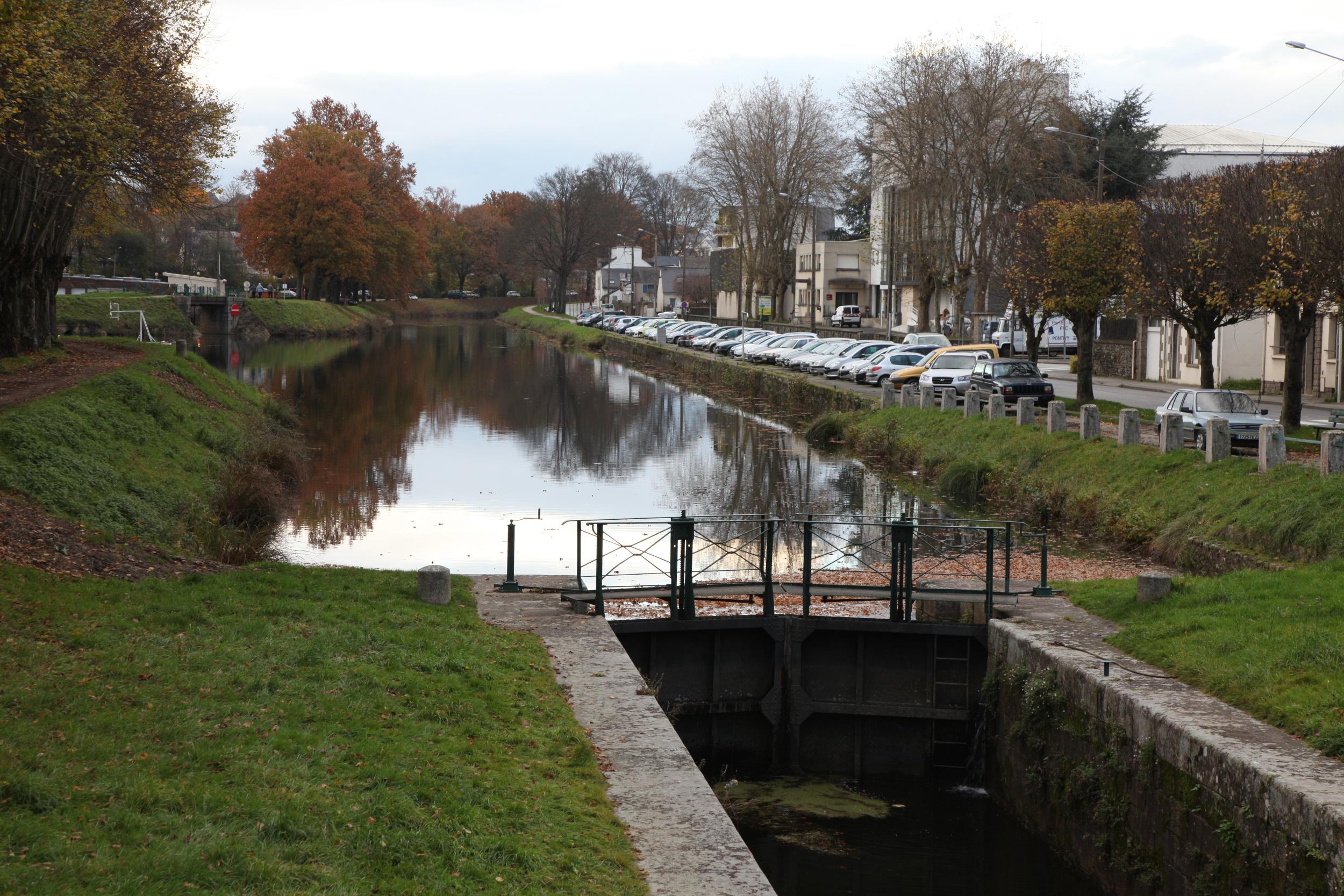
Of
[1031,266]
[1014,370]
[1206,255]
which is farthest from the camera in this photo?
[1014,370]

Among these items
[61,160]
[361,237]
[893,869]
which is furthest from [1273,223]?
[361,237]

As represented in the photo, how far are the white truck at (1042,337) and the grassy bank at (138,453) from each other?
37.1 metres

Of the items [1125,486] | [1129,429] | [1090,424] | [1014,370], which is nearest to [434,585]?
[1125,486]

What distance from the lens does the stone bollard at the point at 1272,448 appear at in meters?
20.0

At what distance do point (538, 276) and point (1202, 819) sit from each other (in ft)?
518

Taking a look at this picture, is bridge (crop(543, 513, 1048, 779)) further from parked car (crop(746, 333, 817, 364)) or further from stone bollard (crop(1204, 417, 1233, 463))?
parked car (crop(746, 333, 817, 364))

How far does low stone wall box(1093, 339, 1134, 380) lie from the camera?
49.7 m

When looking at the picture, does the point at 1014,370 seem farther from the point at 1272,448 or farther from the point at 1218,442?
the point at 1272,448

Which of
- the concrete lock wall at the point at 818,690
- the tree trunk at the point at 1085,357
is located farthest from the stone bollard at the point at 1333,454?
the tree trunk at the point at 1085,357

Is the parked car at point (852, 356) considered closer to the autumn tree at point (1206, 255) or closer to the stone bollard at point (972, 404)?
the stone bollard at point (972, 404)

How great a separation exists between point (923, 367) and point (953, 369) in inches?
92.9

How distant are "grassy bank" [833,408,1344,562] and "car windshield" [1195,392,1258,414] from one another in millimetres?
2218

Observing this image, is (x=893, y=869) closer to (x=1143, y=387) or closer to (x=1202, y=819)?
(x=1202, y=819)

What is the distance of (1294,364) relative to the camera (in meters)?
26.1
